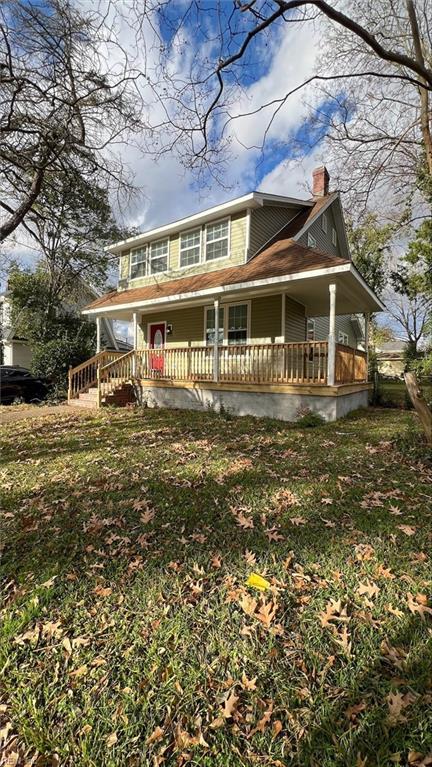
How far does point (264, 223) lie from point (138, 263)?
6.28 metres

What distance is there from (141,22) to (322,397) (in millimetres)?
7993

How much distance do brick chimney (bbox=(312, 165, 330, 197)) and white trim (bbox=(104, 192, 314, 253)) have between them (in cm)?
204

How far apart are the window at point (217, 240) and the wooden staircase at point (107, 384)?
16.0ft

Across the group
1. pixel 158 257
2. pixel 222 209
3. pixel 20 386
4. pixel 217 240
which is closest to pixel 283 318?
pixel 217 240

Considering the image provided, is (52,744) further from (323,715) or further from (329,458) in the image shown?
(329,458)

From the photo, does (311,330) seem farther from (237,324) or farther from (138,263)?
(138,263)

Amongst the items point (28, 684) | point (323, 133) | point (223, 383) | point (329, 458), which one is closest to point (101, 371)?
point (223, 383)

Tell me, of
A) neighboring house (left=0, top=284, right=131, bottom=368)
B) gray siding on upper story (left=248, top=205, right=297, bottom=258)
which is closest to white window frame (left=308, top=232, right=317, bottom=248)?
gray siding on upper story (left=248, top=205, right=297, bottom=258)

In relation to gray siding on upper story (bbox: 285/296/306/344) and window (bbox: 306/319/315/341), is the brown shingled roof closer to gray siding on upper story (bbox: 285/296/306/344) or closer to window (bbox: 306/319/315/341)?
gray siding on upper story (bbox: 285/296/306/344)

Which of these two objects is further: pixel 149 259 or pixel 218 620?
pixel 149 259

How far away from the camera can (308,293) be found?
11977mm

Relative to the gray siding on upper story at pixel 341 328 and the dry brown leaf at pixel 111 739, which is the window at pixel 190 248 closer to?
the gray siding on upper story at pixel 341 328

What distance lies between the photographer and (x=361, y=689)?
193 cm

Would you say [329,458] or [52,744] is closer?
[52,744]
